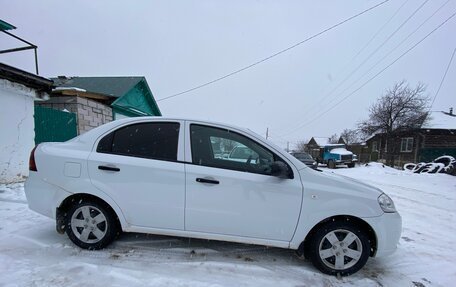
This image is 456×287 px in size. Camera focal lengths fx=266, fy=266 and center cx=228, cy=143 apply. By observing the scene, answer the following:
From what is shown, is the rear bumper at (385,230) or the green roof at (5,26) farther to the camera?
the green roof at (5,26)

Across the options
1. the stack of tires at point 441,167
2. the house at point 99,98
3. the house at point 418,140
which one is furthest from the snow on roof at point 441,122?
the house at point 99,98

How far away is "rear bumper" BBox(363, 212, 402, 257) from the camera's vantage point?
2.94 m

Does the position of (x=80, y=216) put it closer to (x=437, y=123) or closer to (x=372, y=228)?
(x=372, y=228)

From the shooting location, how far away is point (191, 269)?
9.61 feet

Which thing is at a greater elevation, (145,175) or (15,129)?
(15,129)

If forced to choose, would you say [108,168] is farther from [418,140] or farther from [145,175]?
[418,140]

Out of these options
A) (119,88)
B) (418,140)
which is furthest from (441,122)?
(119,88)

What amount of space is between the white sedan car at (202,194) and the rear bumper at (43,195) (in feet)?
0.04

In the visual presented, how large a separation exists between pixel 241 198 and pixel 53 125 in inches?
295

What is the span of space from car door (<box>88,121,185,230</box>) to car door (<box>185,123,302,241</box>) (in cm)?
16

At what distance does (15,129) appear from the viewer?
6523mm

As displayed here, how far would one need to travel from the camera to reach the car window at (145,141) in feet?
10.4

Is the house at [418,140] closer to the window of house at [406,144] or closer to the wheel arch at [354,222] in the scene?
the window of house at [406,144]

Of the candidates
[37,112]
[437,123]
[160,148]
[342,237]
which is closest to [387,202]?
[342,237]
